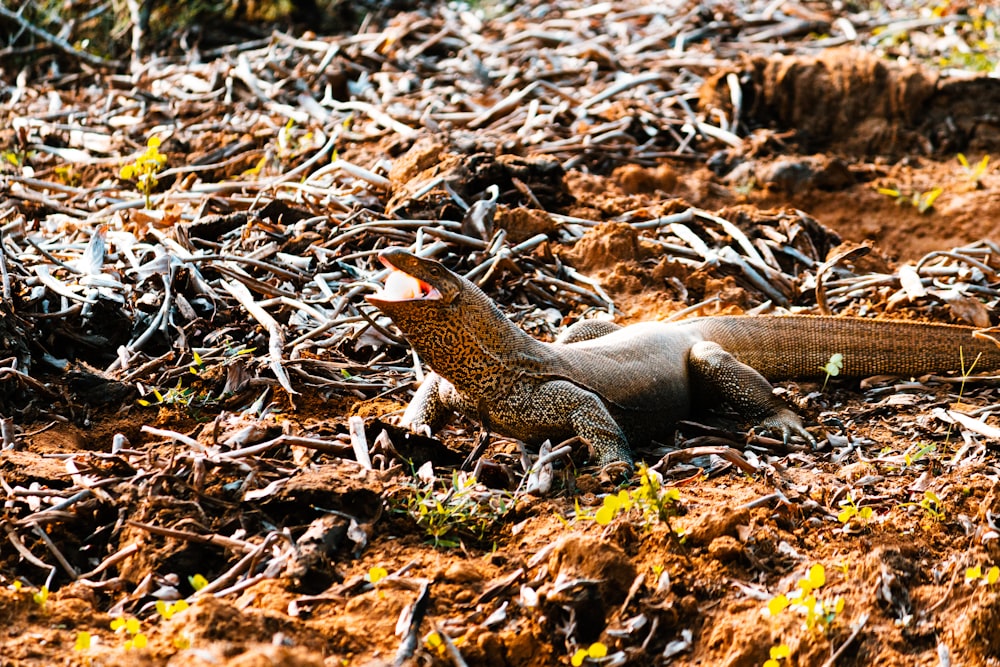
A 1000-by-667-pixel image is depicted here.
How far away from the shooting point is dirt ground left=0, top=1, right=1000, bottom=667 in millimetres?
3416

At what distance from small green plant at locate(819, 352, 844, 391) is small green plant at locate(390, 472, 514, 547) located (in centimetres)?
224

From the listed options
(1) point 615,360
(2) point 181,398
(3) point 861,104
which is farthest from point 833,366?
(3) point 861,104

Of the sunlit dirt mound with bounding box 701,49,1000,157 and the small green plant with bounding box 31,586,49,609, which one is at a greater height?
the small green plant with bounding box 31,586,49,609

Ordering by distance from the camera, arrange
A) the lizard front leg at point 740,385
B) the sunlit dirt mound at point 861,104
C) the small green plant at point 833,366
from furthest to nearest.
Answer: the sunlit dirt mound at point 861,104 → the small green plant at point 833,366 → the lizard front leg at point 740,385

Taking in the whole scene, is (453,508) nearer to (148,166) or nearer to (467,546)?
(467,546)

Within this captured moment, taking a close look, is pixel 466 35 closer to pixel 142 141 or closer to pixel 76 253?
pixel 142 141

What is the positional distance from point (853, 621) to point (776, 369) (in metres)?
2.79

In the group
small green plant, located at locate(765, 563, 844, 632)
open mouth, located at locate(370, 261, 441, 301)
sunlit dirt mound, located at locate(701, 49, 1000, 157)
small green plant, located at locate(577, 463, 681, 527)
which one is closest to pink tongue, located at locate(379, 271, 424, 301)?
open mouth, located at locate(370, 261, 441, 301)

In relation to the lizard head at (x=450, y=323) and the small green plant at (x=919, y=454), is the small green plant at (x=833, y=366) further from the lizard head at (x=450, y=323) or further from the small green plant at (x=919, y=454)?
the lizard head at (x=450, y=323)

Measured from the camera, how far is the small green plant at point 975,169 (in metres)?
9.25

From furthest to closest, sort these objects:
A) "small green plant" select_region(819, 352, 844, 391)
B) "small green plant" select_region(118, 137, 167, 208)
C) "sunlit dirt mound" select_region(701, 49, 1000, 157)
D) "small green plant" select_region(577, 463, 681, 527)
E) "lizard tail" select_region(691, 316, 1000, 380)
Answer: "sunlit dirt mound" select_region(701, 49, 1000, 157) → "small green plant" select_region(118, 137, 167, 208) → "lizard tail" select_region(691, 316, 1000, 380) → "small green plant" select_region(819, 352, 844, 391) → "small green plant" select_region(577, 463, 681, 527)

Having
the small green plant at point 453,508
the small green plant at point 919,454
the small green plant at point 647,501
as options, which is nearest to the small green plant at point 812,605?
the small green plant at point 647,501

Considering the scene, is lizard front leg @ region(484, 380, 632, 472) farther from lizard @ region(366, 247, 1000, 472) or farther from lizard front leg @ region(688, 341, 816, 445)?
lizard front leg @ region(688, 341, 816, 445)

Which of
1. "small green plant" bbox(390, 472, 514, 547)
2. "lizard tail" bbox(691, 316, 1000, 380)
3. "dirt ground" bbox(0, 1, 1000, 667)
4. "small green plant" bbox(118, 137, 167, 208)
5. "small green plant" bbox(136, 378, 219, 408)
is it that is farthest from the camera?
"small green plant" bbox(118, 137, 167, 208)
